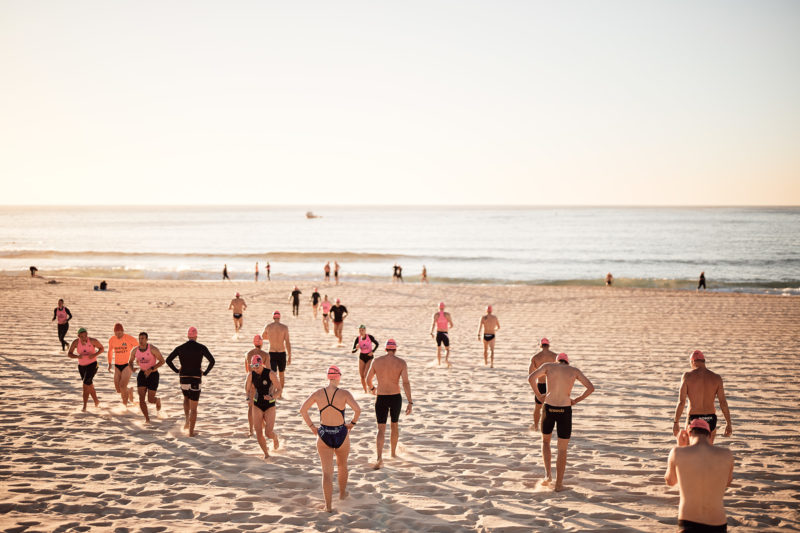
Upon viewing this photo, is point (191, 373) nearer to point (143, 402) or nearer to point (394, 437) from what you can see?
point (143, 402)

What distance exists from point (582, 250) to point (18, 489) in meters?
65.1

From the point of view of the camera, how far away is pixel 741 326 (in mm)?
18859

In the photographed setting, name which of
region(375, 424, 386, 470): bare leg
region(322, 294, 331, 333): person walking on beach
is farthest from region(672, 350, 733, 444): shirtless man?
region(322, 294, 331, 333): person walking on beach

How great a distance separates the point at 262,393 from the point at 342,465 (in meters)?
2.02

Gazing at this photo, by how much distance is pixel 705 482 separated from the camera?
4355 millimetres

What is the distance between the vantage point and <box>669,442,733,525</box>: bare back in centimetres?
434

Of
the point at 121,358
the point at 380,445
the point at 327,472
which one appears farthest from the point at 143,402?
the point at 327,472

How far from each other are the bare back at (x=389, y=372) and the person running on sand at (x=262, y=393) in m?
1.57

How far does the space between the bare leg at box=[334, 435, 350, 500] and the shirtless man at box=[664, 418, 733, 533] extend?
145 inches

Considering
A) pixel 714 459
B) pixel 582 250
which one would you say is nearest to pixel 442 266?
pixel 582 250

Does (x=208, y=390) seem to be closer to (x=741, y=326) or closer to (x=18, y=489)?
(x=18, y=489)

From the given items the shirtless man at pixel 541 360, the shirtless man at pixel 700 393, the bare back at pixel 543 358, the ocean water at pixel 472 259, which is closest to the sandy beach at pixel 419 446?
the shirtless man at pixel 541 360

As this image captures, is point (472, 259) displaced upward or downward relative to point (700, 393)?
upward

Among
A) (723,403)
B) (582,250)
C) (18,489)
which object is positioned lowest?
(18,489)
